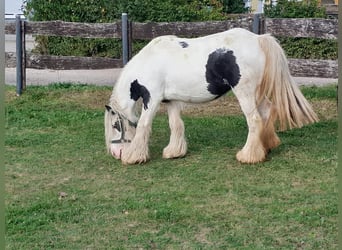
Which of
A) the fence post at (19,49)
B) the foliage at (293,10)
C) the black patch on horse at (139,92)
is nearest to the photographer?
the black patch on horse at (139,92)

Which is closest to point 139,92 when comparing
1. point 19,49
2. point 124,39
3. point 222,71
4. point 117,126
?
point 117,126

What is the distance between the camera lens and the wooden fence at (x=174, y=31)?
9023 millimetres

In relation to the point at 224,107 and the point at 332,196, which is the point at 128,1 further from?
the point at 332,196

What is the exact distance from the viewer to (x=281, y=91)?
5.71m

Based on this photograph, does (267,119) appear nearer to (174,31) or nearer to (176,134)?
(176,134)

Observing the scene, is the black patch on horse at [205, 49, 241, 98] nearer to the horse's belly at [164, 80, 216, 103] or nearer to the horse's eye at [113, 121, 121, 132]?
the horse's belly at [164, 80, 216, 103]

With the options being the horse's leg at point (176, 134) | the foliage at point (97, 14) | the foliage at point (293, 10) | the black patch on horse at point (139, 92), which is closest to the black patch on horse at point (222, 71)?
the horse's leg at point (176, 134)

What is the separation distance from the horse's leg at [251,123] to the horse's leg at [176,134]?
0.68 meters

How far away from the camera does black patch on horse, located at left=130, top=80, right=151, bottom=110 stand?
586 centimetres

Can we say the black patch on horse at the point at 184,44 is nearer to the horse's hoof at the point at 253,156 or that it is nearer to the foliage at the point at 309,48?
the horse's hoof at the point at 253,156

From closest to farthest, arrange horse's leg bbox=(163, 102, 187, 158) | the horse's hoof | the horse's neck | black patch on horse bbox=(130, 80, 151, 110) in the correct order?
the horse's hoof → black patch on horse bbox=(130, 80, 151, 110) → the horse's neck → horse's leg bbox=(163, 102, 187, 158)

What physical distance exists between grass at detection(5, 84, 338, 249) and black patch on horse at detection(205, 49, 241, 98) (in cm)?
80

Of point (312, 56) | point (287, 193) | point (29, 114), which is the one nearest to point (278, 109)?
point (287, 193)

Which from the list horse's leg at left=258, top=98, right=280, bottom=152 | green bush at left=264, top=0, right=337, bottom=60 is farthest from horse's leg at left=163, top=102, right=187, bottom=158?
green bush at left=264, top=0, right=337, bottom=60
